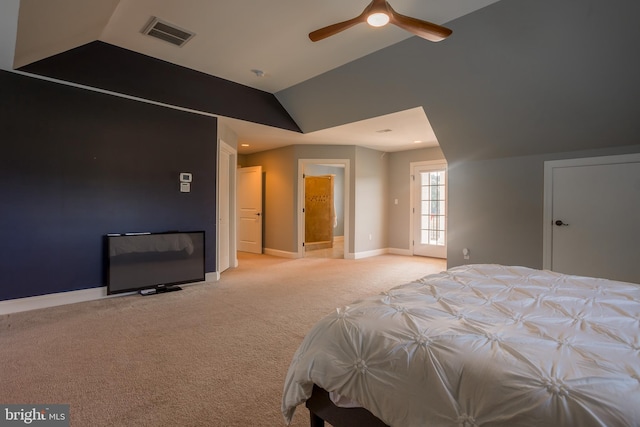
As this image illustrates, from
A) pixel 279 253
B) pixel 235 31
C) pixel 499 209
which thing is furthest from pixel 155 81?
pixel 499 209

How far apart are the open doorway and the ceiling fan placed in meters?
4.25

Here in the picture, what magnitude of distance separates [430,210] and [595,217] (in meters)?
3.23

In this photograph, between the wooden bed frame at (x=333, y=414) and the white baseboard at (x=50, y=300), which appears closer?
the wooden bed frame at (x=333, y=414)

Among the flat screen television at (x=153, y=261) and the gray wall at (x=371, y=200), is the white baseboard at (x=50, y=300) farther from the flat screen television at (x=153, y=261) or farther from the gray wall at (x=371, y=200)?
the gray wall at (x=371, y=200)

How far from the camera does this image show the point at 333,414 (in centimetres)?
126

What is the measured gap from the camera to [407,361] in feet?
3.49

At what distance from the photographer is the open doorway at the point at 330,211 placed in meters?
6.68

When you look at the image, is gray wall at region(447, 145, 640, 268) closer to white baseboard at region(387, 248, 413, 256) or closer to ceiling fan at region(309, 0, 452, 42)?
white baseboard at region(387, 248, 413, 256)

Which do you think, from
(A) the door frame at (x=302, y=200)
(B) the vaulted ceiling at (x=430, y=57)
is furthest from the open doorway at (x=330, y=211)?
(B) the vaulted ceiling at (x=430, y=57)

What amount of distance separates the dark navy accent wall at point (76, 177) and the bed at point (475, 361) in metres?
3.43

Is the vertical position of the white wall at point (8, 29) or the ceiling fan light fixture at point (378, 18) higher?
the ceiling fan light fixture at point (378, 18)

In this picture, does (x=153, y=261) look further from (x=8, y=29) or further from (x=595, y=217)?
(x=595, y=217)

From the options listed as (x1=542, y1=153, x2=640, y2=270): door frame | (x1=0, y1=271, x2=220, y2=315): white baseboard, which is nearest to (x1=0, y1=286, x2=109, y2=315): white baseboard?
(x1=0, y1=271, x2=220, y2=315): white baseboard

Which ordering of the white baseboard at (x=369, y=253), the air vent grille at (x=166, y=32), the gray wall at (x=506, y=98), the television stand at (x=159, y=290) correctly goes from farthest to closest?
the white baseboard at (x=369, y=253), the television stand at (x=159, y=290), the air vent grille at (x=166, y=32), the gray wall at (x=506, y=98)
